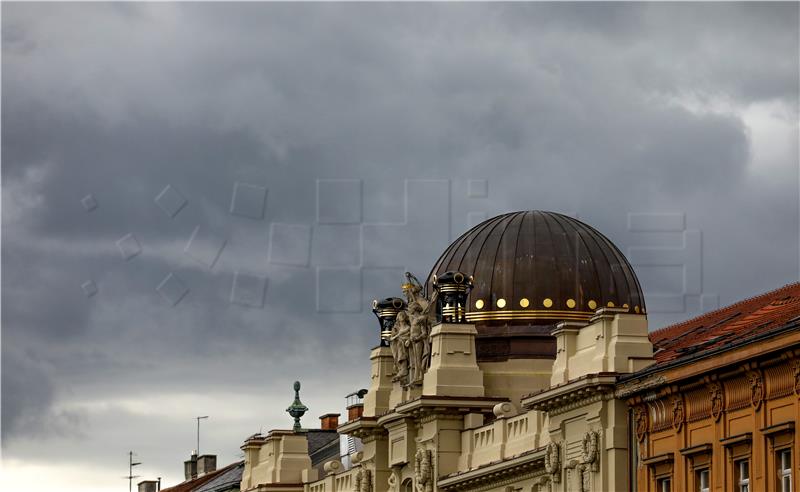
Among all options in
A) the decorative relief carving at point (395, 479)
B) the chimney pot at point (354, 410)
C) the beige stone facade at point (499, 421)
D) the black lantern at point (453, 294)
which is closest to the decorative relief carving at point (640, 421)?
the beige stone facade at point (499, 421)

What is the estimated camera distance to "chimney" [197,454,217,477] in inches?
7293

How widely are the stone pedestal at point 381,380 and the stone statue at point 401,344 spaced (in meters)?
2.66

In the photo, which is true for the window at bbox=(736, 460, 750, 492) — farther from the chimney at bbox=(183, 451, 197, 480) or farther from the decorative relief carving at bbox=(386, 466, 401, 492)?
the chimney at bbox=(183, 451, 197, 480)

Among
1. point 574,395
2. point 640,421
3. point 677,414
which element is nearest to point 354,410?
point 574,395

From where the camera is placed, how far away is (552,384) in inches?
3728

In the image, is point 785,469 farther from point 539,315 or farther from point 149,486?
point 149,486

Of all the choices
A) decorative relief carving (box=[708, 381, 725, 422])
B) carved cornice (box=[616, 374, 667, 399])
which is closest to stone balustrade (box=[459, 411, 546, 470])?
carved cornice (box=[616, 374, 667, 399])

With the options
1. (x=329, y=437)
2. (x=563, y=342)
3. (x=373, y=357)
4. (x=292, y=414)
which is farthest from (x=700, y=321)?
(x=329, y=437)

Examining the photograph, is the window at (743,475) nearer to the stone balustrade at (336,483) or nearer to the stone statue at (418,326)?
the stone statue at (418,326)

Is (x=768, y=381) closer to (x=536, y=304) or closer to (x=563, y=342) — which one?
(x=563, y=342)

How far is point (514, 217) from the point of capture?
4419 inches

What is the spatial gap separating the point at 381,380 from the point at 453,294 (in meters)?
8.33

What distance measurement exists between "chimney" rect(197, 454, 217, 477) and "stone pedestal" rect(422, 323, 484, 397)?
264ft

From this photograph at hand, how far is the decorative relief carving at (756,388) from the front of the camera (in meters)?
79.1
